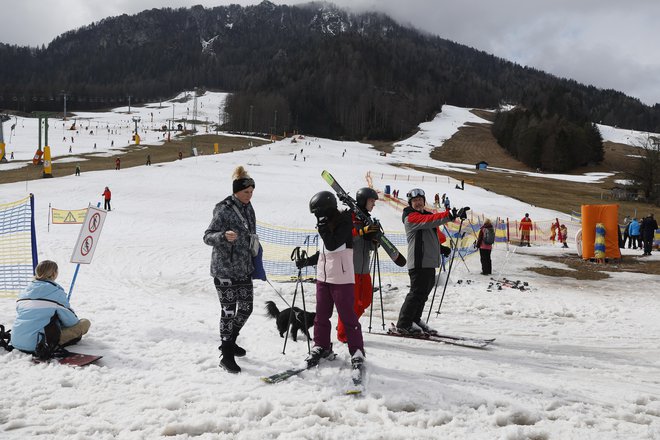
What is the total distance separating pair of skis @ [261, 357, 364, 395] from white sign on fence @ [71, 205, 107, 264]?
390cm

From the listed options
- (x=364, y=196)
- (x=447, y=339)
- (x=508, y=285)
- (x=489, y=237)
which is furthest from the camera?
(x=489, y=237)

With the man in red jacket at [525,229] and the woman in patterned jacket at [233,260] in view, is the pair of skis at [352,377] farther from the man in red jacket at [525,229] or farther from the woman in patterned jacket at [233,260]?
the man in red jacket at [525,229]

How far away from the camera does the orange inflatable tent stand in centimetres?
1590

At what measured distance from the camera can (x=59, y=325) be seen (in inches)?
191

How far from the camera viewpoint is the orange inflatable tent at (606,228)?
15.9m

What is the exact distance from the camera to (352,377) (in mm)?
4301

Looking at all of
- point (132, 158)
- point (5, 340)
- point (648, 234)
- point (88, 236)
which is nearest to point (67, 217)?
point (88, 236)

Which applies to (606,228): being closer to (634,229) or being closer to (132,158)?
(634,229)

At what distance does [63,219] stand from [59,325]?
18751 millimetres

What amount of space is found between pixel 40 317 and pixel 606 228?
1765cm

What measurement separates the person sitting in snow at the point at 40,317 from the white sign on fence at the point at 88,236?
64.5 inches

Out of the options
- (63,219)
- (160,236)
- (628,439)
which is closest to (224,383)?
(628,439)

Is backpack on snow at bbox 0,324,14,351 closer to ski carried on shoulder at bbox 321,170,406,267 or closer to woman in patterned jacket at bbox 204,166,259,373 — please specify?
woman in patterned jacket at bbox 204,166,259,373

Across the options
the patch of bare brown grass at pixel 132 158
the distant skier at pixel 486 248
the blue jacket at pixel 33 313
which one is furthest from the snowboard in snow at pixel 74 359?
the patch of bare brown grass at pixel 132 158
